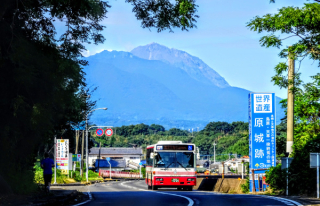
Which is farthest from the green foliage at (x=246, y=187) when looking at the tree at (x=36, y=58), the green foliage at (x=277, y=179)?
the tree at (x=36, y=58)

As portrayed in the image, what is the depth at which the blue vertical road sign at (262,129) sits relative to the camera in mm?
27656

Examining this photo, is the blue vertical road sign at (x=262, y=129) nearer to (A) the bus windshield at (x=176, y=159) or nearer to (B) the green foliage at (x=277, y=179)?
(B) the green foliage at (x=277, y=179)

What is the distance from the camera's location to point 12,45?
16.5 m

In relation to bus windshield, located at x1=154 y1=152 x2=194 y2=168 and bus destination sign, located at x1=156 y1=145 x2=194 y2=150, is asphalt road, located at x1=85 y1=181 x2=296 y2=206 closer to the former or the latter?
bus destination sign, located at x1=156 y1=145 x2=194 y2=150

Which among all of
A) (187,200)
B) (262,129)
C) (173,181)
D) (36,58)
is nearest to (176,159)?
(173,181)

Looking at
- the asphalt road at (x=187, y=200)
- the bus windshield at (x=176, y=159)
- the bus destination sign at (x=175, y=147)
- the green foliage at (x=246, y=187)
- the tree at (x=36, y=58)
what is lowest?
the green foliage at (x=246, y=187)

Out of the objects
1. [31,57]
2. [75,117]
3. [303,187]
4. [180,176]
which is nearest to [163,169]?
[180,176]

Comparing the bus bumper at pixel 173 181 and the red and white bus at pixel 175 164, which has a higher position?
the red and white bus at pixel 175 164

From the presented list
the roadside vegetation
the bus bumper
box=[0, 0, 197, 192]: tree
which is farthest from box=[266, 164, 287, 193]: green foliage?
box=[0, 0, 197, 192]: tree

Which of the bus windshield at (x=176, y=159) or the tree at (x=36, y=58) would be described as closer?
the tree at (x=36, y=58)

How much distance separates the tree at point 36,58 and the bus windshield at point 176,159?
12.2 m

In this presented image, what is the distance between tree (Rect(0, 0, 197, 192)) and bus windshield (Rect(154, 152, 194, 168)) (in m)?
12.2

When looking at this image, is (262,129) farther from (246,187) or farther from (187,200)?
(187,200)

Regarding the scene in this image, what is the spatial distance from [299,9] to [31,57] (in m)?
8.98
